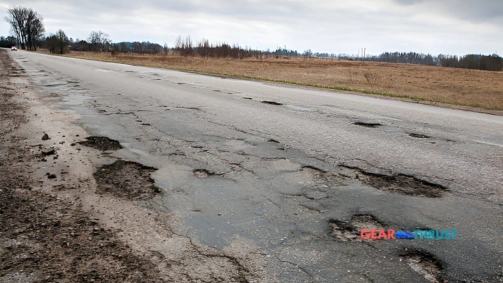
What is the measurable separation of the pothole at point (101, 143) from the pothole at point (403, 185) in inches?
126

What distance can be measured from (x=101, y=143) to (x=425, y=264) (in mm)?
4187

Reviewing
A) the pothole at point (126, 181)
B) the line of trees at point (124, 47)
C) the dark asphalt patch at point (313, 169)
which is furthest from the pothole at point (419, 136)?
the line of trees at point (124, 47)

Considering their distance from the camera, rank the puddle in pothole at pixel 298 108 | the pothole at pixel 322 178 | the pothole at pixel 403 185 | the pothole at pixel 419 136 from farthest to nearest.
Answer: the puddle in pothole at pixel 298 108 → the pothole at pixel 419 136 → the pothole at pixel 322 178 → the pothole at pixel 403 185

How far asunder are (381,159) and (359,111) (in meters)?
4.09

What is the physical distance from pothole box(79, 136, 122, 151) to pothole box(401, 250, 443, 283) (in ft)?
12.2

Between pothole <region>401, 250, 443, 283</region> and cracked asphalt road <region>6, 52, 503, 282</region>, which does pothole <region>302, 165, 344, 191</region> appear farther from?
pothole <region>401, 250, 443, 283</region>

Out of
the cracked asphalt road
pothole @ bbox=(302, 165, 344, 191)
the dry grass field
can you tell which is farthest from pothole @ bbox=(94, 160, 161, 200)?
the dry grass field

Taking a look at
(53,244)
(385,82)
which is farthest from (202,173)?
(385,82)

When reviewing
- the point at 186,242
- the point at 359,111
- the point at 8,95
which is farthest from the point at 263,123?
the point at 8,95

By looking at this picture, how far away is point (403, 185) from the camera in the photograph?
3.44m

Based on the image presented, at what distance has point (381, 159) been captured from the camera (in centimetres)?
423

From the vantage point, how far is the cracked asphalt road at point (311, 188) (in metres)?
2.15

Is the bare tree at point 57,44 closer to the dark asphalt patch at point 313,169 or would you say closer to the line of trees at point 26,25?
the line of trees at point 26,25

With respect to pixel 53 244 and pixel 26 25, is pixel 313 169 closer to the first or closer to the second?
pixel 53 244
